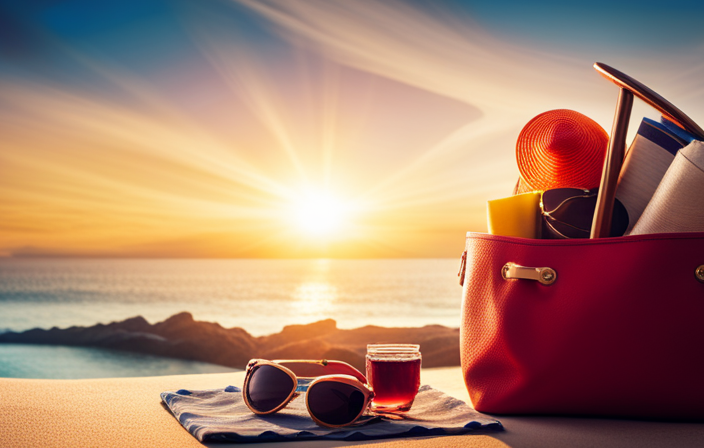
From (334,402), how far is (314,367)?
1.10 feet

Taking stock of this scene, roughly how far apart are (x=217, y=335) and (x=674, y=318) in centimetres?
648

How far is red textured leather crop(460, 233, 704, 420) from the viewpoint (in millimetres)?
1573

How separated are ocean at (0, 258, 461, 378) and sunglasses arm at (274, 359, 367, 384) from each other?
18.0 ft

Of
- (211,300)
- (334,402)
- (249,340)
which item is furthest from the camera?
(211,300)

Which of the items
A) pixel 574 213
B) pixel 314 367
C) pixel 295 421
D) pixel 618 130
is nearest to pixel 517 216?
pixel 574 213

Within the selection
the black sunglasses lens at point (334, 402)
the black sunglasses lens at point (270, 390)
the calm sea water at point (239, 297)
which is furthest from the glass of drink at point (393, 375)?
the calm sea water at point (239, 297)

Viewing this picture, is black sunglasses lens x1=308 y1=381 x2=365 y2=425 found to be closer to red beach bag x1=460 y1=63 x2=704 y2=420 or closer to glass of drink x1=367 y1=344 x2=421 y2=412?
glass of drink x1=367 y1=344 x2=421 y2=412

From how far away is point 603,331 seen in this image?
1598 mm

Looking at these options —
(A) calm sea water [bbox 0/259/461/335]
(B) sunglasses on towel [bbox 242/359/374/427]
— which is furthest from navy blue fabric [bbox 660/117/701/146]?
(A) calm sea water [bbox 0/259/461/335]

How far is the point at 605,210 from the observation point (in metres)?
1.67

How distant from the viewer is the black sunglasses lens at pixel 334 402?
1.48m

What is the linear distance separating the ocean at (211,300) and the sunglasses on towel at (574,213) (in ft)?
19.3

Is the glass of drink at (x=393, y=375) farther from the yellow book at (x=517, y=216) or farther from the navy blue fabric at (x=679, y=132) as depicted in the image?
the navy blue fabric at (x=679, y=132)

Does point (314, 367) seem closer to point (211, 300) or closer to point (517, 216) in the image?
point (517, 216)
